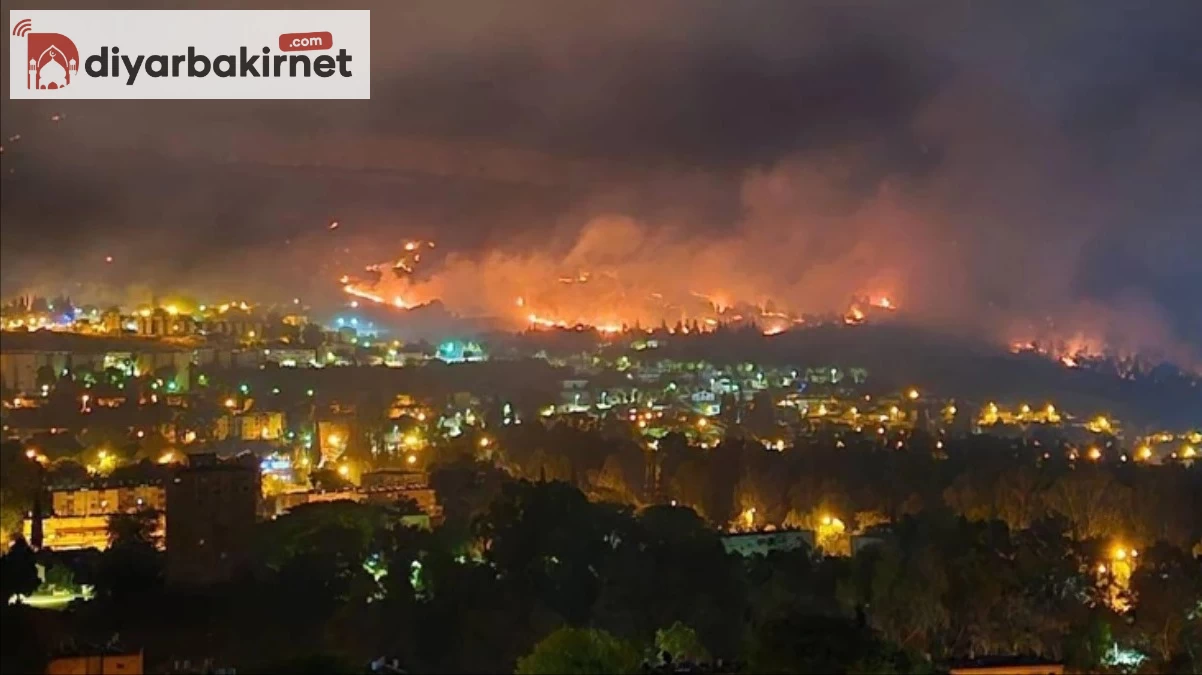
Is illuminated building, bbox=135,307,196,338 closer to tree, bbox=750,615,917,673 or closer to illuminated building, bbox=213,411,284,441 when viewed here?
illuminated building, bbox=213,411,284,441

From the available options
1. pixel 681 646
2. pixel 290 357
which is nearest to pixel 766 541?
pixel 681 646

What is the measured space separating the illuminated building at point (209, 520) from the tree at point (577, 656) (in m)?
1.92

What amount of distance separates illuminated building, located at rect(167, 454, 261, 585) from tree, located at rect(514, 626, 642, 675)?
1.92 m

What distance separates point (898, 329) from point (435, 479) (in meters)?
8.88

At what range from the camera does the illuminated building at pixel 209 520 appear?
18.3 ft

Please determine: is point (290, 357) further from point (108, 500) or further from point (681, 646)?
point (681, 646)

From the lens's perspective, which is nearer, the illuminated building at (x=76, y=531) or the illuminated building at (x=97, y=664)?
the illuminated building at (x=97, y=664)

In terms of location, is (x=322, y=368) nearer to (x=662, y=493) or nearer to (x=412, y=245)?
(x=412, y=245)

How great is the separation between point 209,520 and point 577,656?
2601mm

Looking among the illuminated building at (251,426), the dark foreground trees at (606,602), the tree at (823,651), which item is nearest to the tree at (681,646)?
the dark foreground trees at (606,602)

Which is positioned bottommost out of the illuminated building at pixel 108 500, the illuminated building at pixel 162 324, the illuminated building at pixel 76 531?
the illuminated building at pixel 76 531

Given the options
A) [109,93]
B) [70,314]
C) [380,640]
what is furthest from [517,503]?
[109,93]

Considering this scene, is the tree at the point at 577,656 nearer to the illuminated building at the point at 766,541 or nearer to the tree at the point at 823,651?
the tree at the point at 823,651

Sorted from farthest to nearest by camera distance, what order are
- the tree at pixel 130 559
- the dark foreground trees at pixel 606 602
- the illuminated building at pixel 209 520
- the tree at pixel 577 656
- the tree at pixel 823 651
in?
the illuminated building at pixel 209 520 < the tree at pixel 130 559 < the dark foreground trees at pixel 606 602 < the tree at pixel 577 656 < the tree at pixel 823 651
